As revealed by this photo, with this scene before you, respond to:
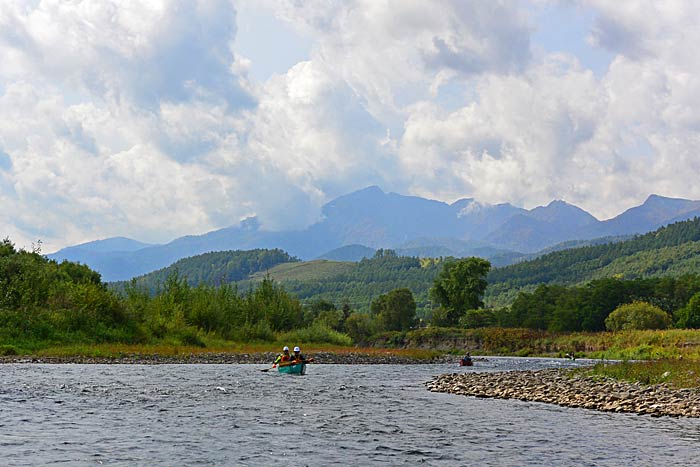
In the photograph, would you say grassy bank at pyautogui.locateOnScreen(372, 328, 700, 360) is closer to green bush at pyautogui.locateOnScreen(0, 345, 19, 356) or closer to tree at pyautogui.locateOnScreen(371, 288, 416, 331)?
tree at pyautogui.locateOnScreen(371, 288, 416, 331)

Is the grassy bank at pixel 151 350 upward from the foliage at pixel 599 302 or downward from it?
downward

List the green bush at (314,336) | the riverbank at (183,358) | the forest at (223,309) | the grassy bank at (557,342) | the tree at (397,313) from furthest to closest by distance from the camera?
1. the tree at (397,313)
2. the green bush at (314,336)
3. the grassy bank at (557,342)
4. the forest at (223,309)
5. the riverbank at (183,358)

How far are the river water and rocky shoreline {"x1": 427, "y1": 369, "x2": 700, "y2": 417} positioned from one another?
136 centimetres

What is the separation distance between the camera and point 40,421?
24.5 metres

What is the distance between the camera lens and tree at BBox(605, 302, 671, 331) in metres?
116

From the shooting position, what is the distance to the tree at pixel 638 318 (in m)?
116

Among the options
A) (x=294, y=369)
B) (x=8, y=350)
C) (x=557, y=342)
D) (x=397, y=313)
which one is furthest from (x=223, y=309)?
(x=397, y=313)

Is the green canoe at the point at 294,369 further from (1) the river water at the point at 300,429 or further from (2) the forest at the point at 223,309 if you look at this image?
(2) the forest at the point at 223,309

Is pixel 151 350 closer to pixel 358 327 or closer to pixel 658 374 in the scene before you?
pixel 658 374

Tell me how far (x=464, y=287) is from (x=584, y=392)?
12169 cm

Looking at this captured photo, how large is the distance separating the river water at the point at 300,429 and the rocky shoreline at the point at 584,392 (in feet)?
4.47

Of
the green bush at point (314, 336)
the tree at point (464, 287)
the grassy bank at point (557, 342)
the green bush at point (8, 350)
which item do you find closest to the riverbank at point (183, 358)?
the green bush at point (8, 350)

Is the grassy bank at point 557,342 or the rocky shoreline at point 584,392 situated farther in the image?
the grassy bank at point 557,342

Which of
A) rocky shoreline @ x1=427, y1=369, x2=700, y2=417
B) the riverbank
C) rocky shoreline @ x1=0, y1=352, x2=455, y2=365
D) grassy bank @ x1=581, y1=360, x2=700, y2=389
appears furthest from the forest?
grassy bank @ x1=581, y1=360, x2=700, y2=389
